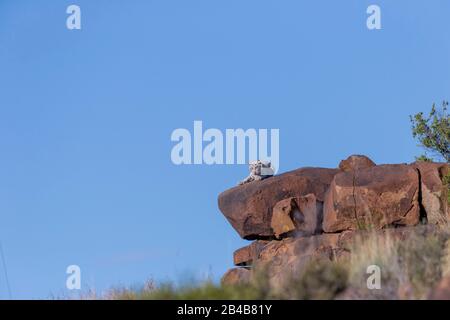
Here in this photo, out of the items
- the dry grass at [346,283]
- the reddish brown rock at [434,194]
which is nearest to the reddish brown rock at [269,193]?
the reddish brown rock at [434,194]

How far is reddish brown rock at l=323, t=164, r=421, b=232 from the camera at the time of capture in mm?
29812

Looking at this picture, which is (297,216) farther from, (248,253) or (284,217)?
(248,253)

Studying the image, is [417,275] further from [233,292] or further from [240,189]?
[240,189]

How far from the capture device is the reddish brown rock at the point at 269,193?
3344 centimetres

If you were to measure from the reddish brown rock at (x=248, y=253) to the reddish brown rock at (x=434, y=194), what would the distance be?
686 centimetres

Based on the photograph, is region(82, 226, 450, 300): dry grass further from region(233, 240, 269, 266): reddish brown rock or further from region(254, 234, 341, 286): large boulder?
region(233, 240, 269, 266): reddish brown rock

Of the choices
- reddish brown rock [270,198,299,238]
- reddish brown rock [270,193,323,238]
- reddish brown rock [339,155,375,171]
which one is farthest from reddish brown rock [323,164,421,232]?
reddish brown rock [339,155,375,171]

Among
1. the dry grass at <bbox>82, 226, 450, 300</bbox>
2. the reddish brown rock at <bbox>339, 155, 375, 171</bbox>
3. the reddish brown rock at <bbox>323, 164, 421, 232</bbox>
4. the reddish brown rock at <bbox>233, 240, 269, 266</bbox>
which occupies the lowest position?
the reddish brown rock at <bbox>233, 240, 269, 266</bbox>

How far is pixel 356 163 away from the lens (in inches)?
1298

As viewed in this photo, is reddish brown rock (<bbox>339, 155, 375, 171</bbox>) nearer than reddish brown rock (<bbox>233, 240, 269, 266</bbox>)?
Yes

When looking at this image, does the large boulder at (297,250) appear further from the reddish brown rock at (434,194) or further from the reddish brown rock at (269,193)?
the reddish brown rock at (434,194)
